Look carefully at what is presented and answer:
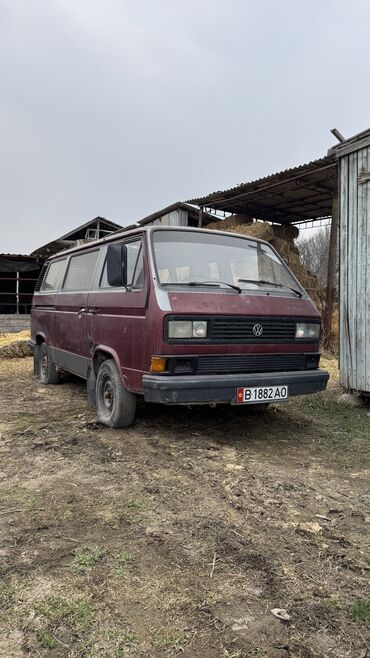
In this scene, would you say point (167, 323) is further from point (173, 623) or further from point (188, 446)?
point (173, 623)

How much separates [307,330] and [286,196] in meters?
7.92

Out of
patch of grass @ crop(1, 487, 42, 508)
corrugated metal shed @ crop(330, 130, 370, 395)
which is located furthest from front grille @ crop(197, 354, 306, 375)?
corrugated metal shed @ crop(330, 130, 370, 395)

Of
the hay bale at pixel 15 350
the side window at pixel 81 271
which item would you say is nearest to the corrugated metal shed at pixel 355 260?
the side window at pixel 81 271

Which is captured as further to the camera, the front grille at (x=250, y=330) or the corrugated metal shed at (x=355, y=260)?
the corrugated metal shed at (x=355, y=260)

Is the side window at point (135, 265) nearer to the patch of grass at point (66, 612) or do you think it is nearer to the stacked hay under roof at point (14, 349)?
the patch of grass at point (66, 612)

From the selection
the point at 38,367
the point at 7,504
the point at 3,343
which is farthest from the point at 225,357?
the point at 3,343

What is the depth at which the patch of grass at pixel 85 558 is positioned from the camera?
229cm

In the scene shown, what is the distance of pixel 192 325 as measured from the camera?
4.08m

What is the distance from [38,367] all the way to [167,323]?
15.5 ft

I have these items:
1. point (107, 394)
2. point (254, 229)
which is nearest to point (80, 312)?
point (107, 394)

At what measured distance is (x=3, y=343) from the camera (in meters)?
11.9

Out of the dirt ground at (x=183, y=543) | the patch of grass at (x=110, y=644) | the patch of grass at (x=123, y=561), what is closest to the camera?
the patch of grass at (x=110, y=644)

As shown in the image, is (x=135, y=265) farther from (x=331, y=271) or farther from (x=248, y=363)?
(x=331, y=271)

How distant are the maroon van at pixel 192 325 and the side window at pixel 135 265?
0.5 inches
